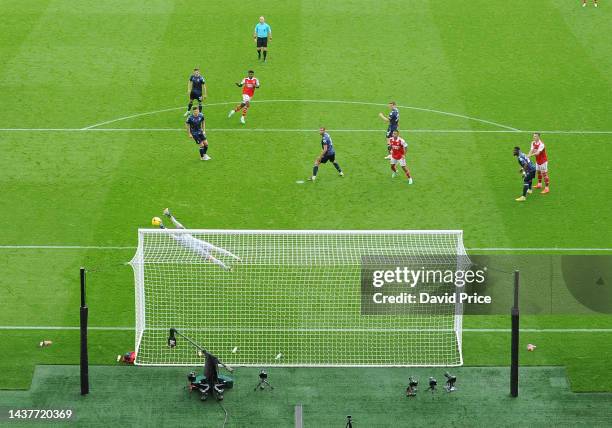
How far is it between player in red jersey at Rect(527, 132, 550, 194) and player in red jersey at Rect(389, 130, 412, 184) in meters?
3.05

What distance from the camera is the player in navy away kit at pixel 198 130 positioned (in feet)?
100

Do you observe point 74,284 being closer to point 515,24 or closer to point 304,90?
point 304,90

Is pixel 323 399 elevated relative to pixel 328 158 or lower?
lower

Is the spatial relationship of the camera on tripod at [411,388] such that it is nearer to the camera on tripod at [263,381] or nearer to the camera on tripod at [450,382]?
the camera on tripod at [450,382]

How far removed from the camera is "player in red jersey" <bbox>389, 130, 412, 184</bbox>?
29328mm

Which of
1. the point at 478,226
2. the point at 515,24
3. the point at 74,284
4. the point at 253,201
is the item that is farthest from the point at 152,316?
the point at 515,24

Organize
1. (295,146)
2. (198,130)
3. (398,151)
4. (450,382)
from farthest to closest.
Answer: (295,146), (198,130), (398,151), (450,382)

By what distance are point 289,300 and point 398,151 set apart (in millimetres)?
6671

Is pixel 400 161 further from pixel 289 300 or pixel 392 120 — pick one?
pixel 289 300

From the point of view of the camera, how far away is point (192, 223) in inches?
1105

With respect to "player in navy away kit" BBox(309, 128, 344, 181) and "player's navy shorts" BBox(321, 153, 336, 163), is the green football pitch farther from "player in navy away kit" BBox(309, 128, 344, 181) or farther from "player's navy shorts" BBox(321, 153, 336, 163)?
"player's navy shorts" BBox(321, 153, 336, 163)

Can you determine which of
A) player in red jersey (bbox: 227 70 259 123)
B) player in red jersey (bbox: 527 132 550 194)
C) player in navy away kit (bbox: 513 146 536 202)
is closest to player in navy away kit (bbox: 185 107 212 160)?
player in red jersey (bbox: 227 70 259 123)

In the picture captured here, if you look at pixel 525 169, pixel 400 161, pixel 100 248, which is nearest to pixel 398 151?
pixel 400 161

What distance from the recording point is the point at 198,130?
3070 cm
